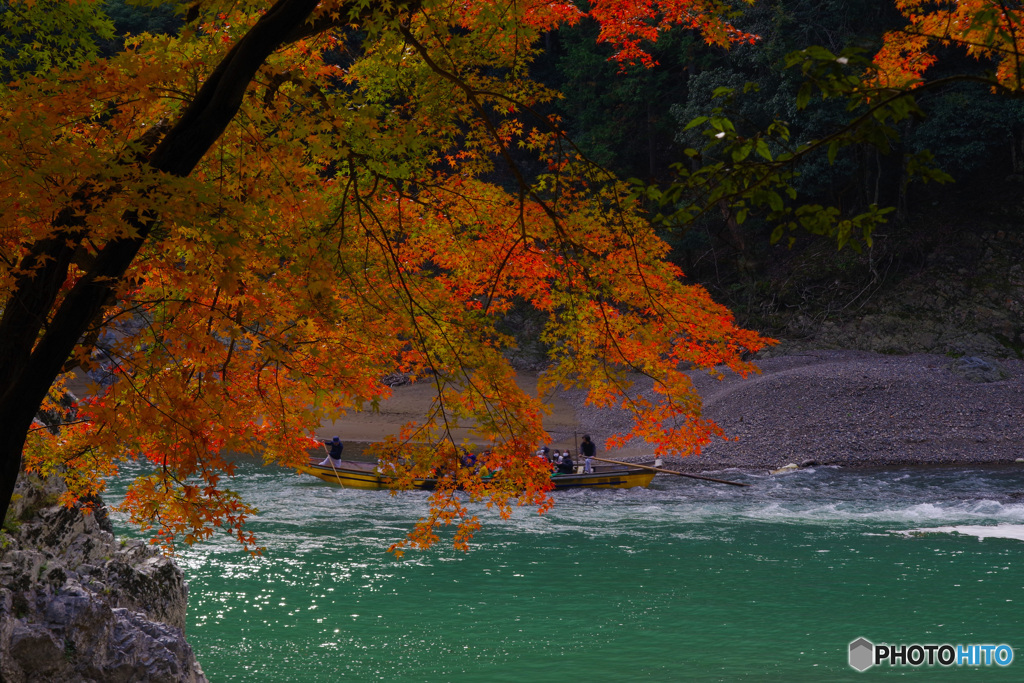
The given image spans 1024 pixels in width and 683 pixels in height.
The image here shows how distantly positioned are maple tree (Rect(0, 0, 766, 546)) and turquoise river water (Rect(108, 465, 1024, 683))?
356 centimetres

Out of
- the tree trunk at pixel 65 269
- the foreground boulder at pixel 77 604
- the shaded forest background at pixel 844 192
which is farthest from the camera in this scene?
the shaded forest background at pixel 844 192

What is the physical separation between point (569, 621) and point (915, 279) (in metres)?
24.6

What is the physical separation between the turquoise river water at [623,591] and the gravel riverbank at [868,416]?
3.72m

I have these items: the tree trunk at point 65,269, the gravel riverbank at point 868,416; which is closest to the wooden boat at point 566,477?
the gravel riverbank at point 868,416

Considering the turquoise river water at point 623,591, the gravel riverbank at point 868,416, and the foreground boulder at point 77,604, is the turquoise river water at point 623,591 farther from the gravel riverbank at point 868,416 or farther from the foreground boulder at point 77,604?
the gravel riverbank at point 868,416

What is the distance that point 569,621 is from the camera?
1085cm

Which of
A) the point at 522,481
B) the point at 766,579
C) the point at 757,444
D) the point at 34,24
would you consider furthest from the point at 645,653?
the point at 757,444

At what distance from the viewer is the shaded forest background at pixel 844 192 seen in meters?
28.0

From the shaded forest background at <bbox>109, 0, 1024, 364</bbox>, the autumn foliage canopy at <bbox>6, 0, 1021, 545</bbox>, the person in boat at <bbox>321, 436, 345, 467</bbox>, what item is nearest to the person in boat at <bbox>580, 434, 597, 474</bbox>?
the person in boat at <bbox>321, 436, 345, 467</bbox>

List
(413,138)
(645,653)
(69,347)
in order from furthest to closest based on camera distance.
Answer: (645,653)
(413,138)
(69,347)

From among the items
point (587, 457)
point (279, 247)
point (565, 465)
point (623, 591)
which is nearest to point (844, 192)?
point (587, 457)

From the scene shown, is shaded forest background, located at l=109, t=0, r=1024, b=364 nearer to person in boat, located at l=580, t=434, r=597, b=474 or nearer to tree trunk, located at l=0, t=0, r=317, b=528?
person in boat, located at l=580, t=434, r=597, b=474

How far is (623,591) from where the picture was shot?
12.1 m

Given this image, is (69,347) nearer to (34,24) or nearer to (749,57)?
(34,24)
